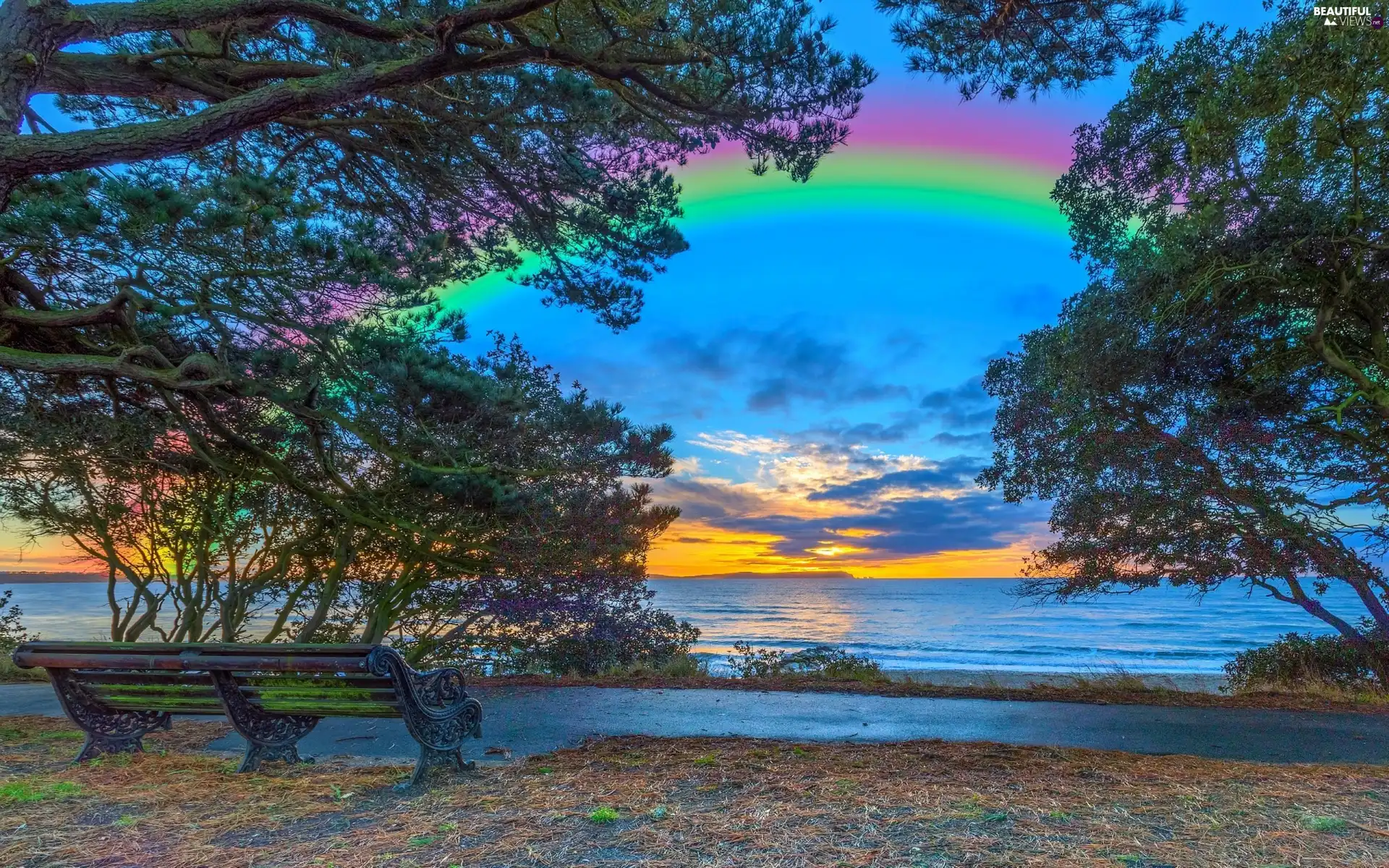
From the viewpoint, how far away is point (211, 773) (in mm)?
4305

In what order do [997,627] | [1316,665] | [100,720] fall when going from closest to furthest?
[100,720]
[1316,665]
[997,627]

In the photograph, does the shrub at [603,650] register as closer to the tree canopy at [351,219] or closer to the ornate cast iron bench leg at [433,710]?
the tree canopy at [351,219]

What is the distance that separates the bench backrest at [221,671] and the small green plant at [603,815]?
1475 mm

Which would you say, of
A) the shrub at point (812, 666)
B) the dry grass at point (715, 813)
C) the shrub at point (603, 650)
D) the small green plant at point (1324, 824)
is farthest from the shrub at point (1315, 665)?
the shrub at point (603, 650)

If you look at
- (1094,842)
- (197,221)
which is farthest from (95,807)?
(1094,842)

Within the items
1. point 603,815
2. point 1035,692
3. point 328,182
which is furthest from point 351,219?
point 1035,692

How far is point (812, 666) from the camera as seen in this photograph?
11.2 m

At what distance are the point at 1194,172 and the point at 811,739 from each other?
5979 millimetres

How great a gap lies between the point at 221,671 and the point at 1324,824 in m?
5.73

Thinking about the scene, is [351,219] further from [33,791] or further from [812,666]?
[812,666]

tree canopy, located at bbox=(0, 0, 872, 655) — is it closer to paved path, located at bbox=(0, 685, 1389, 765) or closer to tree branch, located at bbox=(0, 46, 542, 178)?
tree branch, located at bbox=(0, 46, 542, 178)

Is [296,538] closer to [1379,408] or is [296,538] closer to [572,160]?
[572,160]

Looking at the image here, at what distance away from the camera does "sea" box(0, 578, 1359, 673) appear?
67.4 feet

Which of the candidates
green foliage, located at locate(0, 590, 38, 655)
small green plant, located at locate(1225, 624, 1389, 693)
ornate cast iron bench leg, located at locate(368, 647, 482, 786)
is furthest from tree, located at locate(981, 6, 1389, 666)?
green foliage, located at locate(0, 590, 38, 655)
